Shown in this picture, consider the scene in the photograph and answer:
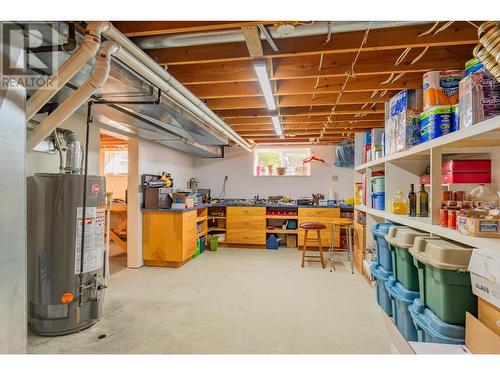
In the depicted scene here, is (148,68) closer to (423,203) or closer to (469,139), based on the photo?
(469,139)

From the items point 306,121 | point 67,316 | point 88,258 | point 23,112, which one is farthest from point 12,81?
point 306,121

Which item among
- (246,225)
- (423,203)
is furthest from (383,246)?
(246,225)

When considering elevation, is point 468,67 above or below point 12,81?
above

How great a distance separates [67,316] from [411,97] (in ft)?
11.9

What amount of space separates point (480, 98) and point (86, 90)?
230cm

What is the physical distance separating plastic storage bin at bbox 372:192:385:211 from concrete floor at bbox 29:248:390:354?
1079 mm

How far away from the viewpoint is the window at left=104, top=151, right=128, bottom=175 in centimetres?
692

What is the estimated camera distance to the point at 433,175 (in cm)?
171

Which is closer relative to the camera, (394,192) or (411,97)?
(411,97)

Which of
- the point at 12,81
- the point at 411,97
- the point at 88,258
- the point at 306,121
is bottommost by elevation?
the point at 88,258

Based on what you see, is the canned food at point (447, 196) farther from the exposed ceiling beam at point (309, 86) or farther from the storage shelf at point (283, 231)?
the storage shelf at point (283, 231)

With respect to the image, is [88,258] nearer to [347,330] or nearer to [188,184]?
[347,330]
